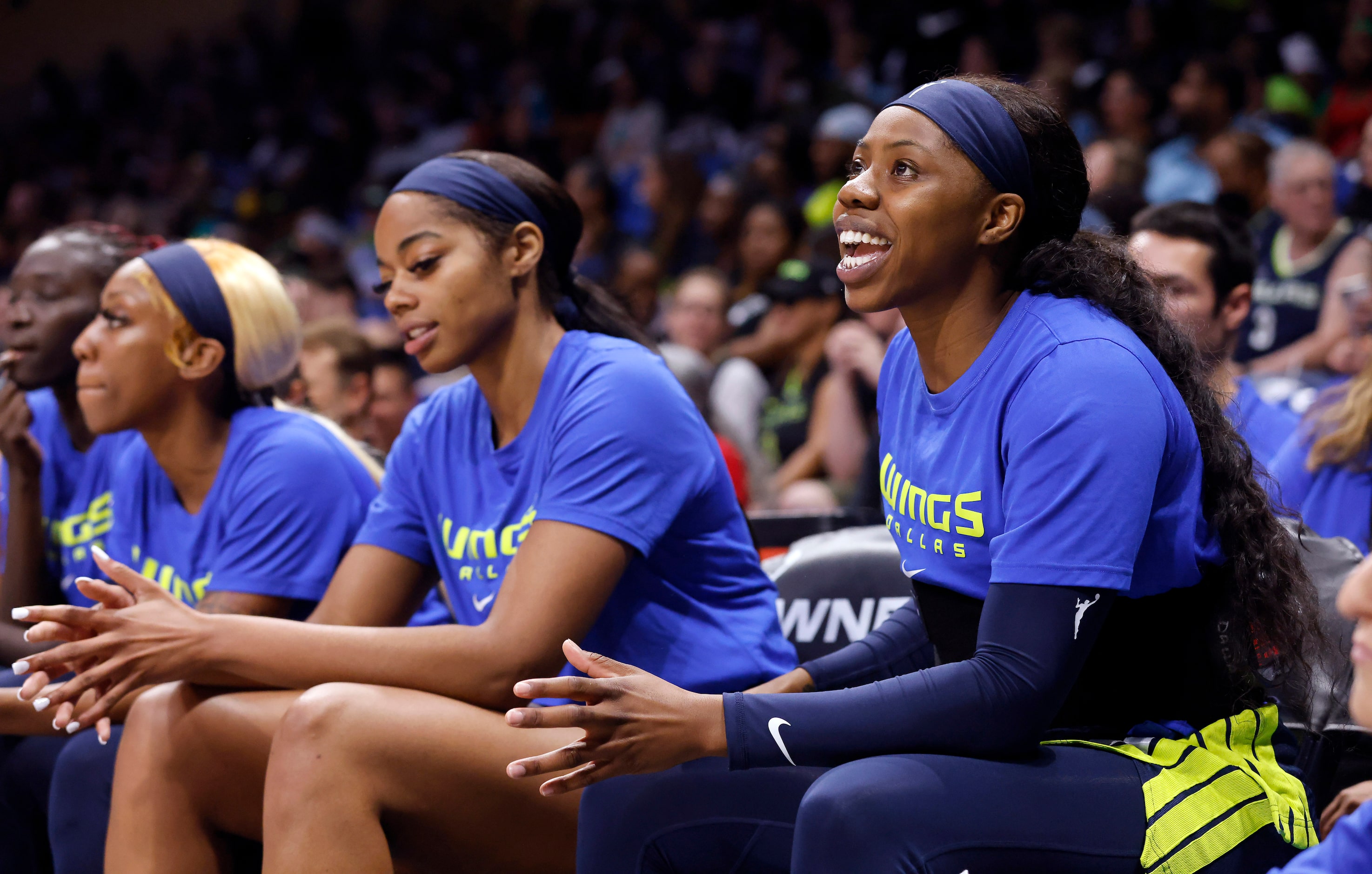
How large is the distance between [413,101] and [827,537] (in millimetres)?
8806

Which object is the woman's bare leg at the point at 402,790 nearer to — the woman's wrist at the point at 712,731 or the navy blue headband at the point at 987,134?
the woman's wrist at the point at 712,731

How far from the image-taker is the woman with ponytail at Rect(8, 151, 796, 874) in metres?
1.84

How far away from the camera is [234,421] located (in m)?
2.76

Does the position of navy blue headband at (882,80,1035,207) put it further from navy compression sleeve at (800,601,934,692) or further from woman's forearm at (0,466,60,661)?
woman's forearm at (0,466,60,661)

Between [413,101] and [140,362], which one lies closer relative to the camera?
[140,362]

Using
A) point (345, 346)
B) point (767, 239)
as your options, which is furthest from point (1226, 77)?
point (345, 346)

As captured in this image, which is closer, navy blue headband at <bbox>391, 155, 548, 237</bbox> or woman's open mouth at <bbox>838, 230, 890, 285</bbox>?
woman's open mouth at <bbox>838, 230, 890, 285</bbox>

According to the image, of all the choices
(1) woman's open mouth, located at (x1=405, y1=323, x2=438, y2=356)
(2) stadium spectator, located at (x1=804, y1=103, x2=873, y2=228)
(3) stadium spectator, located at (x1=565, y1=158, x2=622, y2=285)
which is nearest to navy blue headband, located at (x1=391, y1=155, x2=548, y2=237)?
(1) woman's open mouth, located at (x1=405, y1=323, x2=438, y2=356)

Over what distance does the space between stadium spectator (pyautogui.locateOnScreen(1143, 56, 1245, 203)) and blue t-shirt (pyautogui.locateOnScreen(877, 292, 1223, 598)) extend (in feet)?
14.6

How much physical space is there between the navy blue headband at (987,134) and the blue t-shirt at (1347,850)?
2.79 ft

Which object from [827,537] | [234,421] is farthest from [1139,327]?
[234,421]

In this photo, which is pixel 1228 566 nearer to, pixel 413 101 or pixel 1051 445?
pixel 1051 445

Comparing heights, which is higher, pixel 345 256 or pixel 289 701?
pixel 345 256

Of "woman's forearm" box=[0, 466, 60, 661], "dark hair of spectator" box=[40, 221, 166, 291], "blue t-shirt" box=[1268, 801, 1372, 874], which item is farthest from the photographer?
"dark hair of spectator" box=[40, 221, 166, 291]
